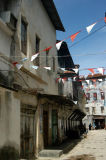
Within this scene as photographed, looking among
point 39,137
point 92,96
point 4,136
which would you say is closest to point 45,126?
point 39,137

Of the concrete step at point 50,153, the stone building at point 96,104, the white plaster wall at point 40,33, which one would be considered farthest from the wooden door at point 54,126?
the stone building at point 96,104

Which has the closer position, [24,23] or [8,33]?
[8,33]

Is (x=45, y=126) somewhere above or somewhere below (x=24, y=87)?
below

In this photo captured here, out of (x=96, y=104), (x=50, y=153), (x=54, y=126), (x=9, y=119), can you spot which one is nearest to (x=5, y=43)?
(x=9, y=119)

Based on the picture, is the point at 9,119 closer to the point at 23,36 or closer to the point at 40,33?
the point at 23,36

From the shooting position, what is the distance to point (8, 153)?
7.74 m

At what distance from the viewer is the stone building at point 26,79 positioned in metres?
8.12

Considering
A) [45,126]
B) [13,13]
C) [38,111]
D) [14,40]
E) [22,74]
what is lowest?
[45,126]

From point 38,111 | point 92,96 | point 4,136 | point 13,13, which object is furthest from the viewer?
point 92,96

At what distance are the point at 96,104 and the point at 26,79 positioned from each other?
140 ft

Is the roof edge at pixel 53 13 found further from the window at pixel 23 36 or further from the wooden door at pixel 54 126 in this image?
the wooden door at pixel 54 126

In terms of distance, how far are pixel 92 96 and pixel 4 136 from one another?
151 ft

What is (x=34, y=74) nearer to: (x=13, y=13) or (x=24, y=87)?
(x=24, y=87)

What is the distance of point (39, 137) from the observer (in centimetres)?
1120
